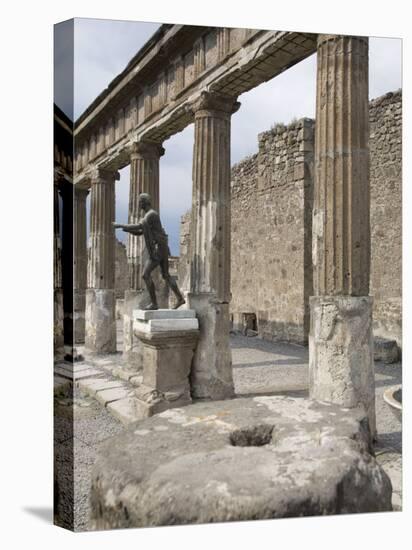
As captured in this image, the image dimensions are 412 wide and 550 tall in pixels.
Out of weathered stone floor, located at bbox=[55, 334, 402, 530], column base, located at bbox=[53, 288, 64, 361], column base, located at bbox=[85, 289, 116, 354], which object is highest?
column base, located at bbox=[53, 288, 64, 361]

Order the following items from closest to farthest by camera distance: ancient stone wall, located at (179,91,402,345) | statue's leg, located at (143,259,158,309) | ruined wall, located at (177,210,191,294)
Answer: statue's leg, located at (143,259,158,309), ancient stone wall, located at (179,91,402,345), ruined wall, located at (177,210,191,294)

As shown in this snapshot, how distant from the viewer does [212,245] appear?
21.0 feet

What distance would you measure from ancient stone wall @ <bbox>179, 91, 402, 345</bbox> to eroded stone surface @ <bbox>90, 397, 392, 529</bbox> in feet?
23.5

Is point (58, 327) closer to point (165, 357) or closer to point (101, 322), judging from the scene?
point (165, 357)

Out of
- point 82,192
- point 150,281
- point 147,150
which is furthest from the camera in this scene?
point 82,192

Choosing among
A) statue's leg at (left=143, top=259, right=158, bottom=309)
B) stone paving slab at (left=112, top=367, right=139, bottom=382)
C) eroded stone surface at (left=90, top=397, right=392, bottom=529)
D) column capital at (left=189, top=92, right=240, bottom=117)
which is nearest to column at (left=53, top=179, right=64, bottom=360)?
eroded stone surface at (left=90, top=397, right=392, bottom=529)

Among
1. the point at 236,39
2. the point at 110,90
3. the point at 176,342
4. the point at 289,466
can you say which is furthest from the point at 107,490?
the point at 110,90

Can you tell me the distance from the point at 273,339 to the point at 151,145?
18.7 ft

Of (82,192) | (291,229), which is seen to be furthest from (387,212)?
(82,192)

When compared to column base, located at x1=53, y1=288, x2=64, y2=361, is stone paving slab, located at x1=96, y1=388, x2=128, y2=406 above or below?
below

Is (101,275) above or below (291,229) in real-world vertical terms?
below

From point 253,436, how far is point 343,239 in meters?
2.08

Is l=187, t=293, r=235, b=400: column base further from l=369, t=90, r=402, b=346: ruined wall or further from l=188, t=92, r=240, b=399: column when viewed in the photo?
l=369, t=90, r=402, b=346: ruined wall

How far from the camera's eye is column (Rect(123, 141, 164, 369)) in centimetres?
835
